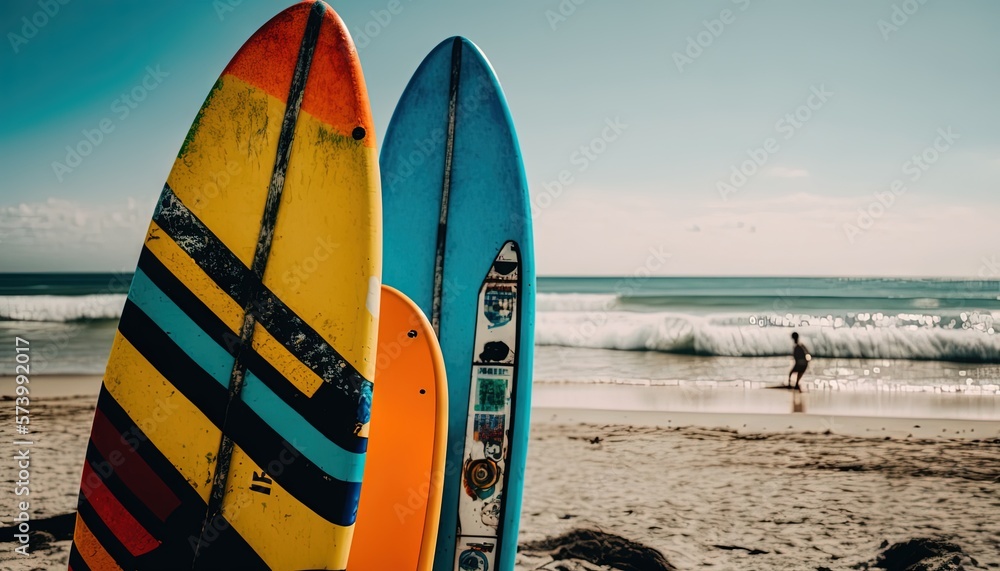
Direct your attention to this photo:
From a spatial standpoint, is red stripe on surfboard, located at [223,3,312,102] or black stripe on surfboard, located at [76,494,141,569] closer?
black stripe on surfboard, located at [76,494,141,569]

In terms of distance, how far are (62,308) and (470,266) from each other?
71.8 ft

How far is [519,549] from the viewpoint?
328cm

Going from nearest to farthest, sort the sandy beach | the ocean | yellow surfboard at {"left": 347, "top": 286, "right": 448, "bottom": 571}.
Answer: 1. yellow surfboard at {"left": 347, "top": 286, "right": 448, "bottom": 571}
2. the sandy beach
3. the ocean

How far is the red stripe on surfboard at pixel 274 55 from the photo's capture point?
1916 millimetres

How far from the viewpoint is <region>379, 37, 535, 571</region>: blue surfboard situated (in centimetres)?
248

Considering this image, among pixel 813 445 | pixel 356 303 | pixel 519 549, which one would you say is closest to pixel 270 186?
pixel 356 303

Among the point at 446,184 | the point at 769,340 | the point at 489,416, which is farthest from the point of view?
the point at 769,340

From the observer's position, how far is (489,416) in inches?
101

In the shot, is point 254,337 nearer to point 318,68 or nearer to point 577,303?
point 318,68

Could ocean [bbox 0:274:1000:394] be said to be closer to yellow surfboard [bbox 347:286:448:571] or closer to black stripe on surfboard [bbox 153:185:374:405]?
yellow surfboard [bbox 347:286:448:571]

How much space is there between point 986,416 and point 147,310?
347 inches

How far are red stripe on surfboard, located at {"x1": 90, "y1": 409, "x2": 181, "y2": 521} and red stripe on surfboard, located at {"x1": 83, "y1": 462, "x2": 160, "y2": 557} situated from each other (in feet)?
0.18

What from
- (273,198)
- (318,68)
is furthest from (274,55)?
(273,198)
